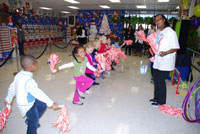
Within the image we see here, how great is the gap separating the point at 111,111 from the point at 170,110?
3.50ft

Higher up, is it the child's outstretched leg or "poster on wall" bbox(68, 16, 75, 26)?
"poster on wall" bbox(68, 16, 75, 26)

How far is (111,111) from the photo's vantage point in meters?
2.79

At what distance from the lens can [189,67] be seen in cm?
419

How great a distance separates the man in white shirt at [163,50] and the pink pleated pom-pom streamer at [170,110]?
280 millimetres

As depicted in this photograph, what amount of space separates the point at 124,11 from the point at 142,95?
10.8 m

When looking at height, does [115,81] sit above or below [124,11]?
below

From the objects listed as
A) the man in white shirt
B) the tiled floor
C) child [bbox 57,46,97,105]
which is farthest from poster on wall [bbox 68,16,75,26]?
the man in white shirt

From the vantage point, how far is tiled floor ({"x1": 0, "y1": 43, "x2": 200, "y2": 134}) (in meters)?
2.30

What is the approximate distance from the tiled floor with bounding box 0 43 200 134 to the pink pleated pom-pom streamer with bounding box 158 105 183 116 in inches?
4.2

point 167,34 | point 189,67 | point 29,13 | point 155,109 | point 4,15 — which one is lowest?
point 155,109

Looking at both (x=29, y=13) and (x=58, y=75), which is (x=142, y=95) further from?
(x=29, y=13)

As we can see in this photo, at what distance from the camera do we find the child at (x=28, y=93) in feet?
5.42

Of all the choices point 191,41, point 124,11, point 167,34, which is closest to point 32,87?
point 167,34

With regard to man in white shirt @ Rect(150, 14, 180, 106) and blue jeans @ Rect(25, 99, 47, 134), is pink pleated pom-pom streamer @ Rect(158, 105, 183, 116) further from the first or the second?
blue jeans @ Rect(25, 99, 47, 134)
